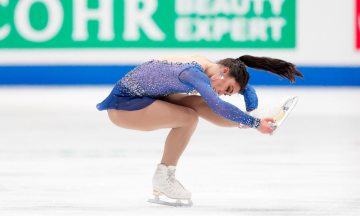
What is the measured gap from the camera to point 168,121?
2148mm

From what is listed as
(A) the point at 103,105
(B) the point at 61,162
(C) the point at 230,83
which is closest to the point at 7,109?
(B) the point at 61,162

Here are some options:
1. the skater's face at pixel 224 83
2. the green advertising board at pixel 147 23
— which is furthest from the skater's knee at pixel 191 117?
the green advertising board at pixel 147 23

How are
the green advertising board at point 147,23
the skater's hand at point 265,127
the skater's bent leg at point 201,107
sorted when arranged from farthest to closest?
1. the green advertising board at point 147,23
2. the skater's bent leg at point 201,107
3. the skater's hand at point 265,127

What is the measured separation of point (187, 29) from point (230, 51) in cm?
73

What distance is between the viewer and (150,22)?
785 cm

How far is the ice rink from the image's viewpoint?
212 cm

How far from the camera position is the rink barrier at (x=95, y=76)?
8008 mm

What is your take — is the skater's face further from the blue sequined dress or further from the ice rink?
the ice rink

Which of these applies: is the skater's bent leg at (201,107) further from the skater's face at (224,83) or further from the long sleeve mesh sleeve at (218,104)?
the long sleeve mesh sleeve at (218,104)

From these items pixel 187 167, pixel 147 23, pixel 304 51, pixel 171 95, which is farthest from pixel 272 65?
pixel 304 51

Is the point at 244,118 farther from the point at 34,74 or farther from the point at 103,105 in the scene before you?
the point at 34,74

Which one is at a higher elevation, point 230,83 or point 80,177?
point 230,83

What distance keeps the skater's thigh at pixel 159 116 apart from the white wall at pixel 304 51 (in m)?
5.76

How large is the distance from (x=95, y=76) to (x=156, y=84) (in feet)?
19.8
